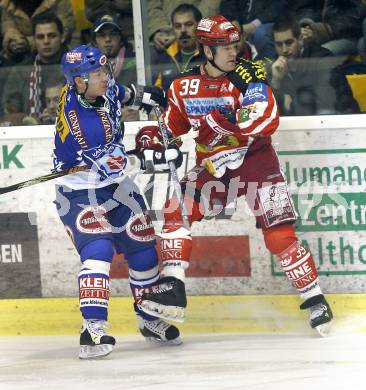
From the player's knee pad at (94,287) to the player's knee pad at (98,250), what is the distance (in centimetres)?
2

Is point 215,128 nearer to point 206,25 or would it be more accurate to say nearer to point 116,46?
point 206,25

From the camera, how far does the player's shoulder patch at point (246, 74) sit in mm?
5479

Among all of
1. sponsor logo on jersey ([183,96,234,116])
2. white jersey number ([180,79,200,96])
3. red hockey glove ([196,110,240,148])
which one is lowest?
red hockey glove ([196,110,240,148])

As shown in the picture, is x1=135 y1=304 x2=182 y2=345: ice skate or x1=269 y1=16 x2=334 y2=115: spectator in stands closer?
x1=135 y1=304 x2=182 y2=345: ice skate

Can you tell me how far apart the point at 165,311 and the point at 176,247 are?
11.5 inches

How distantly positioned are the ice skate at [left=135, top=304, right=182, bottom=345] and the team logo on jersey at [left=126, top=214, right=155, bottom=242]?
0.40m

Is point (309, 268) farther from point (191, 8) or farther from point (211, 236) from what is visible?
point (191, 8)

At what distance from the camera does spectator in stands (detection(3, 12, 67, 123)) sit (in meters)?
6.34

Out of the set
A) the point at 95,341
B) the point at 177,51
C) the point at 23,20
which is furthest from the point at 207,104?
the point at 23,20

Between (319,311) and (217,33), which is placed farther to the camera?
(319,311)

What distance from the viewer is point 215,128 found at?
5.52m

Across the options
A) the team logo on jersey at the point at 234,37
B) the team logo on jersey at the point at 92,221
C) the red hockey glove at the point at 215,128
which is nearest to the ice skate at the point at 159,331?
the team logo on jersey at the point at 92,221

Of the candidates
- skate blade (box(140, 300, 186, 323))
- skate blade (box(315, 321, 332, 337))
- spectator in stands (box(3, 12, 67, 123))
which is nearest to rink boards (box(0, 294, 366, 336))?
skate blade (box(315, 321, 332, 337))

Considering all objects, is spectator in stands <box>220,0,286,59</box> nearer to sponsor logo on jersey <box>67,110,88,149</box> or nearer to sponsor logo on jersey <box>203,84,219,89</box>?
sponsor logo on jersey <box>203,84,219,89</box>
